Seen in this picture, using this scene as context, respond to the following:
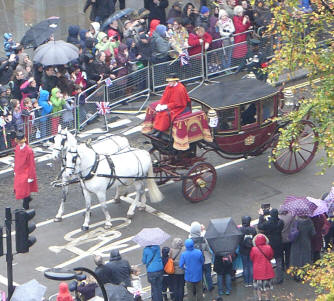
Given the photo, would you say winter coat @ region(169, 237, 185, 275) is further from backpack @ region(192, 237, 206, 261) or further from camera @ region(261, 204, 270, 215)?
camera @ region(261, 204, 270, 215)

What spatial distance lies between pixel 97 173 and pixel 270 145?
4.12 metres

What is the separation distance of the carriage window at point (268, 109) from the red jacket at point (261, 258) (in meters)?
4.58

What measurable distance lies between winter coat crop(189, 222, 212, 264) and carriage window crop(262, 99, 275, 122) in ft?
15.7

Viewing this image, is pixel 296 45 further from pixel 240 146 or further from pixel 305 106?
pixel 240 146

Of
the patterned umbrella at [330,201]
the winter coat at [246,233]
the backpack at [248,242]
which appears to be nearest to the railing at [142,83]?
the patterned umbrella at [330,201]

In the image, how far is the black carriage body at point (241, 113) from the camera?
24266 millimetres

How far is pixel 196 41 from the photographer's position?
97.0ft

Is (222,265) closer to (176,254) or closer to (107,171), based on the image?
(176,254)

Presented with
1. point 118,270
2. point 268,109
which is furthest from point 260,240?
point 268,109

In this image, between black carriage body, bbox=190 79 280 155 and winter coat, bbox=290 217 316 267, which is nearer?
winter coat, bbox=290 217 316 267

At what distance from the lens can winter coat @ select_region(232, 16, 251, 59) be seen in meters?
30.6

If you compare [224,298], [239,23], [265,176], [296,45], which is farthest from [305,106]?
[239,23]

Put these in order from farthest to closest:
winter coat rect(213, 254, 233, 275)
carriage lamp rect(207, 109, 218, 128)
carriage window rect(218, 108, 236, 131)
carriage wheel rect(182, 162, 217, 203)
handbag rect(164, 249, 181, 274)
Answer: carriage window rect(218, 108, 236, 131)
carriage wheel rect(182, 162, 217, 203)
carriage lamp rect(207, 109, 218, 128)
winter coat rect(213, 254, 233, 275)
handbag rect(164, 249, 181, 274)

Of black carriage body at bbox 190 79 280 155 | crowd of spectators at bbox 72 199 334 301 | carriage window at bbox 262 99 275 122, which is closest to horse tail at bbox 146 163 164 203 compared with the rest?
black carriage body at bbox 190 79 280 155
